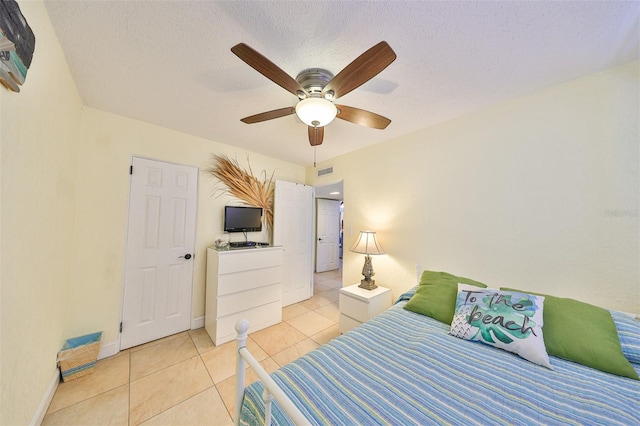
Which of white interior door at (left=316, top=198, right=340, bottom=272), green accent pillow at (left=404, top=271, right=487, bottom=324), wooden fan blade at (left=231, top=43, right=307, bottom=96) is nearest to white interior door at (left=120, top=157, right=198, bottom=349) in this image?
wooden fan blade at (left=231, top=43, right=307, bottom=96)

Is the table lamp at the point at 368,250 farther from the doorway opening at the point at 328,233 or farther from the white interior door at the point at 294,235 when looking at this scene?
the doorway opening at the point at 328,233

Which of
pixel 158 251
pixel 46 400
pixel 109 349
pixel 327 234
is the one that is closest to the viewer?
pixel 46 400

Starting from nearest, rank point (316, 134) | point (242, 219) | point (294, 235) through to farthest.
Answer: point (316, 134) < point (242, 219) < point (294, 235)

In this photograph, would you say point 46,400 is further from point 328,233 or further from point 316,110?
point 328,233

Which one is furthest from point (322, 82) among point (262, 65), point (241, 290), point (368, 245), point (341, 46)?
point (241, 290)

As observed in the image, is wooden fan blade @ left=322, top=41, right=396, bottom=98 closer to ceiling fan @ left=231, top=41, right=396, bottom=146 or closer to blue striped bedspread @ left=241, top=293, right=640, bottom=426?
ceiling fan @ left=231, top=41, right=396, bottom=146

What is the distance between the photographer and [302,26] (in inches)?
46.3

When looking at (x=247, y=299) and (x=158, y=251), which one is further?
(x=247, y=299)

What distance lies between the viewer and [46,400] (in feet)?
4.78

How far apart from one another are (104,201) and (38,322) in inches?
47.7

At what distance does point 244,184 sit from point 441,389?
9.56 ft

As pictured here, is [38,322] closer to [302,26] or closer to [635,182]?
[302,26]

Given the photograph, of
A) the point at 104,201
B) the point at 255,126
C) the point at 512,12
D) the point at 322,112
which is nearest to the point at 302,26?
the point at 322,112

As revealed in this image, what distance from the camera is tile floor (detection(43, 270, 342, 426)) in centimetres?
145
